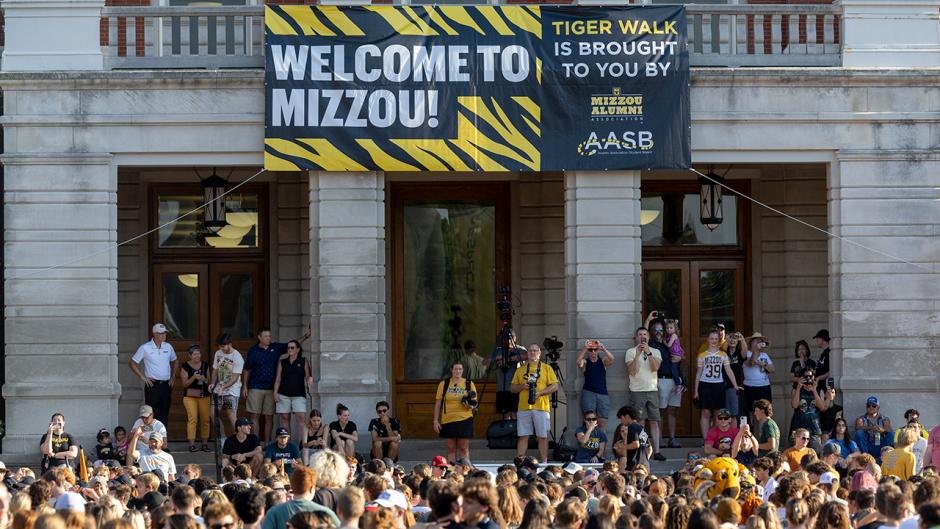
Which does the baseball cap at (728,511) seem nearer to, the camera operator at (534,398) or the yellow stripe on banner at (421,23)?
the camera operator at (534,398)

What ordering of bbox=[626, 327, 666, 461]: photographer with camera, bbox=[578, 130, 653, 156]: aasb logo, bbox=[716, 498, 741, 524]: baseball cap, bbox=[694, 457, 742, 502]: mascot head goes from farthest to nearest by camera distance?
bbox=[578, 130, 653, 156]: aasb logo < bbox=[626, 327, 666, 461]: photographer with camera < bbox=[694, 457, 742, 502]: mascot head < bbox=[716, 498, 741, 524]: baseball cap

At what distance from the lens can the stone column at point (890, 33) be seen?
16.7 metres

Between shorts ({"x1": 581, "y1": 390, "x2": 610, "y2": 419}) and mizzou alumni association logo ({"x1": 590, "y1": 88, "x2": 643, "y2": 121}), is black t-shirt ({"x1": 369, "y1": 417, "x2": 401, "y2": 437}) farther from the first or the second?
mizzou alumni association logo ({"x1": 590, "y1": 88, "x2": 643, "y2": 121})

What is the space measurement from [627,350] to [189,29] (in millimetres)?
8074

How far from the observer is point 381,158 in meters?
16.2

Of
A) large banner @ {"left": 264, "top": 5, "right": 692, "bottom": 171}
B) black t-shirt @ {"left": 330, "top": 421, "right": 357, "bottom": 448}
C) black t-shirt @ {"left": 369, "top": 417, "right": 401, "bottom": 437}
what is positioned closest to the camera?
black t-shirt @ {"left": 330, "top": 421, "right": 357, "bottom": 448}

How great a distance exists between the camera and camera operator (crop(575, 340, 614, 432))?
1588 cm

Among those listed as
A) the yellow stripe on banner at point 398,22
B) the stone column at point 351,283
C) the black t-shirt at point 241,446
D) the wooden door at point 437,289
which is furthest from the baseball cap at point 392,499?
the wooden door at point 437,289

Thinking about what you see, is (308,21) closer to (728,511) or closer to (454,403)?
(454,403)

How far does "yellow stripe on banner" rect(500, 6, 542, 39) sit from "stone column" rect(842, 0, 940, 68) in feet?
15.3

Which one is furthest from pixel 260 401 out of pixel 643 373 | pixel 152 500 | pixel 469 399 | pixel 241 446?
pixel 152 500

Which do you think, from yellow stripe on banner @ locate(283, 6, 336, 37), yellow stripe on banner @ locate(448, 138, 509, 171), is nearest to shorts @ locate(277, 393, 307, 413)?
yellow stripe on banner @ locate(448, 138, 509, 171)

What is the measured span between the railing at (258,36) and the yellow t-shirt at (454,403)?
220 inches

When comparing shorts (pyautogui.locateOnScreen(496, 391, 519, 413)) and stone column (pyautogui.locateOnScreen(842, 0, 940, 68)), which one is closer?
shorts (pyautogui.locateOnScreen(496, 391, 519, 413))
